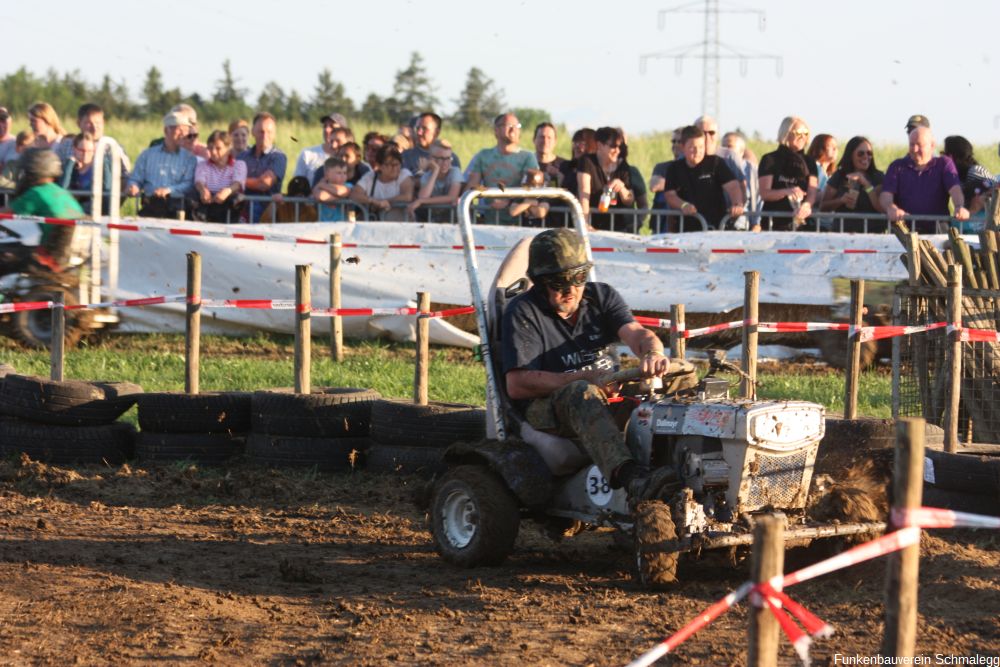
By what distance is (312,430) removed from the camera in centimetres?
997

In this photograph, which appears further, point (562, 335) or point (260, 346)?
point (260, 346)

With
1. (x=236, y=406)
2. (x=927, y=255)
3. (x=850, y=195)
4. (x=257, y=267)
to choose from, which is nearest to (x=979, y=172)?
(x=850, y=195)

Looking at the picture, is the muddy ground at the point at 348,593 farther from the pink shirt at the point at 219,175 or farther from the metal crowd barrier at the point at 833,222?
the pink shirt at the point at 219,175

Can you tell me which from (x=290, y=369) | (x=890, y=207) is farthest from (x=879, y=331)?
(x=290, y=369)

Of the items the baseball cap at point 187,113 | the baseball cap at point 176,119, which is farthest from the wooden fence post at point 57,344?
the baseball cap at point 187,113

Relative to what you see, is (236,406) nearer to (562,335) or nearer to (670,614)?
(562,335)

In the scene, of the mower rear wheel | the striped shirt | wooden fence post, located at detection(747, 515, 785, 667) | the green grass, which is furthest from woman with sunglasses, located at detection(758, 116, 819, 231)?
wooden fence post, located at detection(747, 515, 785, 667)

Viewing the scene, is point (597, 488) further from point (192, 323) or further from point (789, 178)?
point (789, 178)

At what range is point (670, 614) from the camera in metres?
6.31

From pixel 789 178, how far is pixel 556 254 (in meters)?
8.78

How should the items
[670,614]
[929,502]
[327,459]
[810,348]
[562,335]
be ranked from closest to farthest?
[670,614] → [562,335] → [929,502] → [327,459] → [810,348]

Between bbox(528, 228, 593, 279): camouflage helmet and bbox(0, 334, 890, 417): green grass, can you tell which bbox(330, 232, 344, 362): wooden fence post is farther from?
bbox(528, 228, 593, 279): camouflage helmet

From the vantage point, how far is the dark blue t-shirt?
290 inches

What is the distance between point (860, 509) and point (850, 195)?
30.4ft
